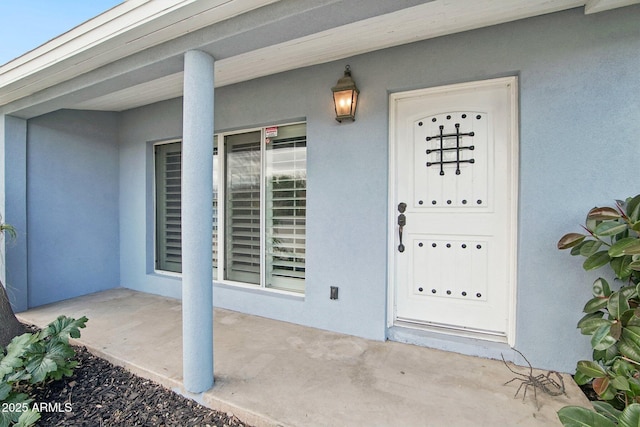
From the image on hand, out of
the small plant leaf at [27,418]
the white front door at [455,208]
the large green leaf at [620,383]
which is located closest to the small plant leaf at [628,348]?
the large green leaf at [620,383]

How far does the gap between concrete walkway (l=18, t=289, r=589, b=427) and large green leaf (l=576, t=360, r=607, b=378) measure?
0.28 m

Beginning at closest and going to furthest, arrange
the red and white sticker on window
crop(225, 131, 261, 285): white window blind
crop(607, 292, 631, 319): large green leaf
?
crop(607, 292, 631, 319): large green leaf < the red and white sticker on window < crop(225, 131, 261, 285): white window blind

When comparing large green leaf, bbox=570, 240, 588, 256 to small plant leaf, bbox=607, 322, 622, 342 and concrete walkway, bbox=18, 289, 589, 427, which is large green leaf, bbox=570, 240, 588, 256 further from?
concrete walkway, bbox=18, 289, 589, 427

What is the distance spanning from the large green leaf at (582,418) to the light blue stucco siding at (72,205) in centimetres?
503

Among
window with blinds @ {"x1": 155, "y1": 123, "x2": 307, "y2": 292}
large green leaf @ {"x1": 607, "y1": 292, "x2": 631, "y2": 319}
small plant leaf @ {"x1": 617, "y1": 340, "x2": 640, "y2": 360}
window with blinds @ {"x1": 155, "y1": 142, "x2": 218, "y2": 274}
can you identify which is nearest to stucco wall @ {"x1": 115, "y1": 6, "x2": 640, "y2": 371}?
window with blinds @ {"x1": 155, "y1": 123, "x2": 307, "y2": 292}

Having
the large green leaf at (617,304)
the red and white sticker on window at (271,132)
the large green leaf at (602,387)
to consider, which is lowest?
the large green leaf at (602,387)

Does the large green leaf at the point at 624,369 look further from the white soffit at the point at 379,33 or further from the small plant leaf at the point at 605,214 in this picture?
the white soffit at the point at 379,33

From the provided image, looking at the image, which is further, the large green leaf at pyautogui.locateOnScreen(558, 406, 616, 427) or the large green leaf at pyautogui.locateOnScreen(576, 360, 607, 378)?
the large green leaf at pyautogui.locateOnScreen(576, 360, 607, 378)

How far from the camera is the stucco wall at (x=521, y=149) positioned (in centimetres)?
193

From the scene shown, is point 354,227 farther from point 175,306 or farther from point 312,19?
point 175,306

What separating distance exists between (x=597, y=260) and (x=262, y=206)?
2.84 m

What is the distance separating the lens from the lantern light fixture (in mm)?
2549

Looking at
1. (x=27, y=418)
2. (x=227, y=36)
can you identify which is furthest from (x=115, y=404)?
Answer: (x=227, y=36)

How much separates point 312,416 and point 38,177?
4.20m
